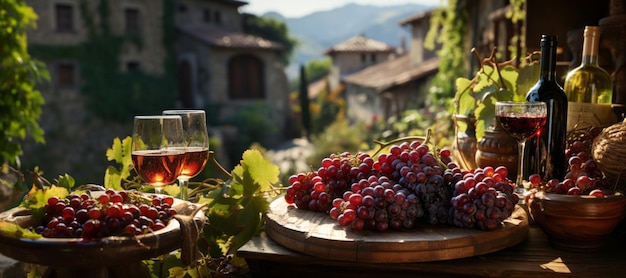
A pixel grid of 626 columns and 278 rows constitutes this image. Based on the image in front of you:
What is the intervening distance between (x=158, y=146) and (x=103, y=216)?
1.14ft

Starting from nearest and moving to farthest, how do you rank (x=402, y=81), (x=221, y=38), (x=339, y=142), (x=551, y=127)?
(x=551, y=127), (x=402, y=81), (x=339, y=142), (x=221, y=38)

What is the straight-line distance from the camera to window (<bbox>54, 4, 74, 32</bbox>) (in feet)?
54.6

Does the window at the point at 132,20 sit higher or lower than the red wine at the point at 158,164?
higher

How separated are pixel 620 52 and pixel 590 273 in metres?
1.08

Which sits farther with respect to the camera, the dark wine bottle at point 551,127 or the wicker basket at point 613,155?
the dark wine bottle at point 551,127

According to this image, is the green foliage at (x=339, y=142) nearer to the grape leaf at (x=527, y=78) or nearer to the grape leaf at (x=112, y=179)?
the grape leaf at (x=527, y=78)

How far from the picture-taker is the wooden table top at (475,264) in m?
1.22

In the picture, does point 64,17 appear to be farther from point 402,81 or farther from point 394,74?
point 394,74

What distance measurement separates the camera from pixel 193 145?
63.3 inches

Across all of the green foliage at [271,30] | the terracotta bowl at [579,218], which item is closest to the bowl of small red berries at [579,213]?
the terracotta bowl at [579,218]

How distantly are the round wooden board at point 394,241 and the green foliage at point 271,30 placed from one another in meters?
21.6

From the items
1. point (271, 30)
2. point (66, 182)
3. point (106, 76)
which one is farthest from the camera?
point (271, 30)

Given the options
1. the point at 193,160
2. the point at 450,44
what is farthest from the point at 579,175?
the point at 450,44

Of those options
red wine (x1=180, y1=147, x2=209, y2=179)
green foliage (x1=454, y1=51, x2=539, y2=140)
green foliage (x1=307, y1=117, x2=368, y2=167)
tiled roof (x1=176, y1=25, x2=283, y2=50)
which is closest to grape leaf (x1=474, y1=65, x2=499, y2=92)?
green foliage (x1=454, y1=51, x2=539, y2=140)
